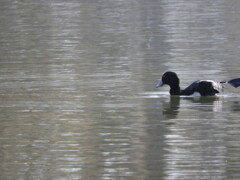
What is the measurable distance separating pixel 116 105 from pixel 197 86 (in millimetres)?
1379

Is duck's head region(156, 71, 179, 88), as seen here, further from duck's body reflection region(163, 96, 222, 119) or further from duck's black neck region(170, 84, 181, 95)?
duck's body reflection region(163, 96, 222, 119)

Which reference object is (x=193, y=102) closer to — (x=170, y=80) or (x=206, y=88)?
(x=206, y=88)

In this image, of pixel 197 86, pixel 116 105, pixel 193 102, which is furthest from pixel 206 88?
pixel 116 105

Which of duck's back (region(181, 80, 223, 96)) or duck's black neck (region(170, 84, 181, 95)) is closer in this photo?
duck's back (region(181, 80, 223, 96))

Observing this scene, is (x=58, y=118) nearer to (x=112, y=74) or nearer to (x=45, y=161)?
(x=45, y=161)

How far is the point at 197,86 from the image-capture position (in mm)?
14766

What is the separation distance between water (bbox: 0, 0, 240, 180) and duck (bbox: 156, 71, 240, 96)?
0.36ft

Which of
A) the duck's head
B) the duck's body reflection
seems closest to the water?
the duck's body reflection

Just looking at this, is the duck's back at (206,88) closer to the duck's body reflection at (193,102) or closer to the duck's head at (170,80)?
the duck's body reflection at (193,102)

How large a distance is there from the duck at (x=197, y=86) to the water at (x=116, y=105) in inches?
4.3

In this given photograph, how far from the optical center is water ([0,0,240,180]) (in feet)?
33.0

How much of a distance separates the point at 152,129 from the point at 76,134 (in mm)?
955

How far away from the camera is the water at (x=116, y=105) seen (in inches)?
396

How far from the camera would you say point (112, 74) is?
17.2 metres
